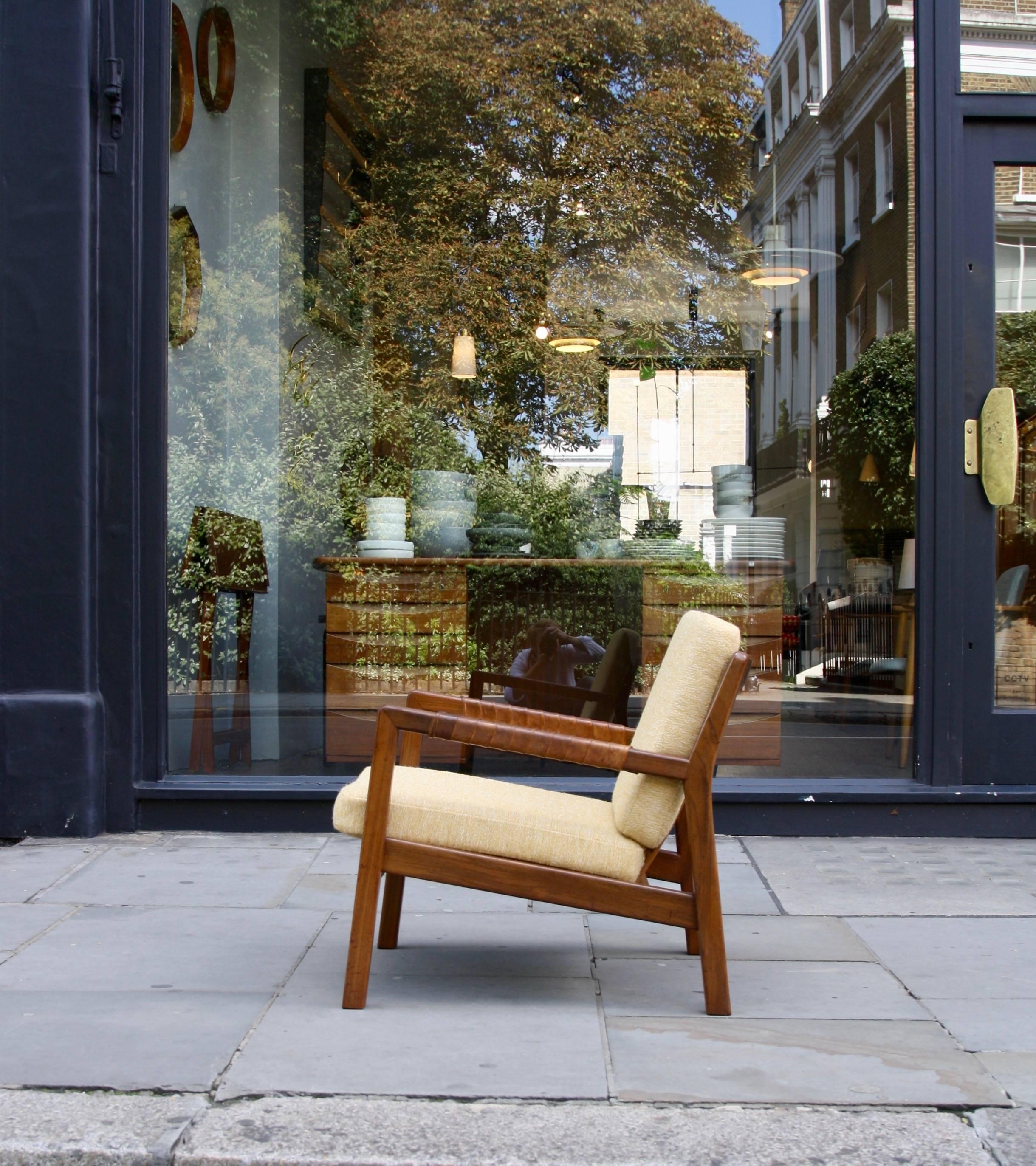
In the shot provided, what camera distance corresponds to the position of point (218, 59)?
639 centimetres

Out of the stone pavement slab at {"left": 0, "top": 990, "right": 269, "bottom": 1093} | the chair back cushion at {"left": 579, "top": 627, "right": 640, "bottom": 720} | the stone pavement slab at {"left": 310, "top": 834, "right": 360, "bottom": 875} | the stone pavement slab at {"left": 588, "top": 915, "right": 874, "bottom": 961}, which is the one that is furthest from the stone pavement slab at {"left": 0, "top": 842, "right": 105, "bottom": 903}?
the chair back cushion at {"left": 579, "top": 627, "right": 640, "bottom": 720}

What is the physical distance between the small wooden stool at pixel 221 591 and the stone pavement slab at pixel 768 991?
2.46 metres

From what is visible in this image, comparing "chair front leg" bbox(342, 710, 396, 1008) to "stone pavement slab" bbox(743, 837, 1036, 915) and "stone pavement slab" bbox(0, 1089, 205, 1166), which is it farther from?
"stone pavement slab" bbox(743, 837, 1036, 915)

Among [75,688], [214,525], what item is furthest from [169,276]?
[75,688]

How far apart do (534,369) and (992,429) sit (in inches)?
141

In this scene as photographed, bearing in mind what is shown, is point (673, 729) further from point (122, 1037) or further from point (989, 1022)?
point (122, 1037)

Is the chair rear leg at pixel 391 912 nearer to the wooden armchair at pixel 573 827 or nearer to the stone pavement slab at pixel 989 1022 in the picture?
the wooden armchair at pixel 573 827

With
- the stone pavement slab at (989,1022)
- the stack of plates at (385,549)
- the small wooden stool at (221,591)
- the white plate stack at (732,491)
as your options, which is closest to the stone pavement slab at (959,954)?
the stone pavement slab at (989,1022)

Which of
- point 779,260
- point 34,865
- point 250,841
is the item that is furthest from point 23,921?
point 779,260

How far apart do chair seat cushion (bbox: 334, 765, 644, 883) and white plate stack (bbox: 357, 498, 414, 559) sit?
3.51m

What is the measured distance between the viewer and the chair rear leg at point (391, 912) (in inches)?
133

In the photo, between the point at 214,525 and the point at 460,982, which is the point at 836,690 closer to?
the point at 214,525

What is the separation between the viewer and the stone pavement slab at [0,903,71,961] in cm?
342

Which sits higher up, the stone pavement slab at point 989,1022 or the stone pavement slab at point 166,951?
the stone pavement slab at point 166,951
